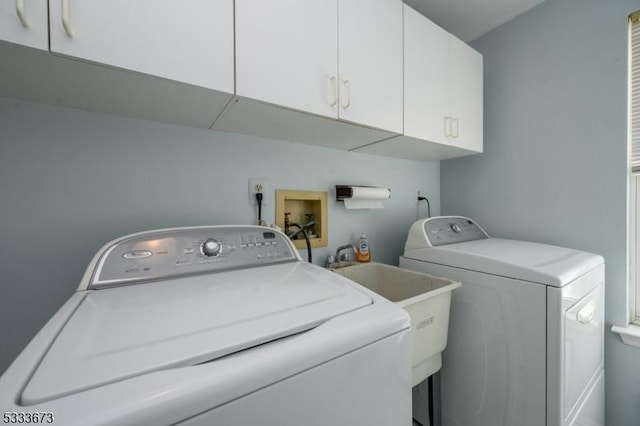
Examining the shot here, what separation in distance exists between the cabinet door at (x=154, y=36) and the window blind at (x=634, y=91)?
1.96 m

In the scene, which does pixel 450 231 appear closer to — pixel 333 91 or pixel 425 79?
pixel 425 79

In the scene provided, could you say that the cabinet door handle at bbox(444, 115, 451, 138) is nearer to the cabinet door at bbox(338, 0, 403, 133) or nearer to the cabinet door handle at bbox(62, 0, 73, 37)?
the cabinet door at bbox(338, 0, 403, 133)

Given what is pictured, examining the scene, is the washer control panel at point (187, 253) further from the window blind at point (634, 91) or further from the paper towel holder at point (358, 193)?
the window blind at point (634, 91)

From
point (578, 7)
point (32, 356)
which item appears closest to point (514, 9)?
point (578, 7)

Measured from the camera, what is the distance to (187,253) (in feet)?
2.80

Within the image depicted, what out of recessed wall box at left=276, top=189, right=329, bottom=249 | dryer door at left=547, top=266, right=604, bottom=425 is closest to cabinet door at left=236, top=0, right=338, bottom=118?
recessed wall box at left=276, top=189, right=329, bottom=249

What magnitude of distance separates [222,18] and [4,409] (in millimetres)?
969

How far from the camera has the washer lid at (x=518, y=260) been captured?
0.98m

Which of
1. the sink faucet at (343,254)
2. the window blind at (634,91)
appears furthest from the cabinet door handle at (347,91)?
the window blind at (634,91)

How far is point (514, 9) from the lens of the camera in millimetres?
1589

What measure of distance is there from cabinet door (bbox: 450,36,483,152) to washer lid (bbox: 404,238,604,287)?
2.13ft

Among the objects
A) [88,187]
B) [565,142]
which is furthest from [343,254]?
[565,142]

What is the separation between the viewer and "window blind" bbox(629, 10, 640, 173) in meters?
1.26

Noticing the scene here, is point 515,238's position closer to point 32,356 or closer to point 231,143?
point 231,143
